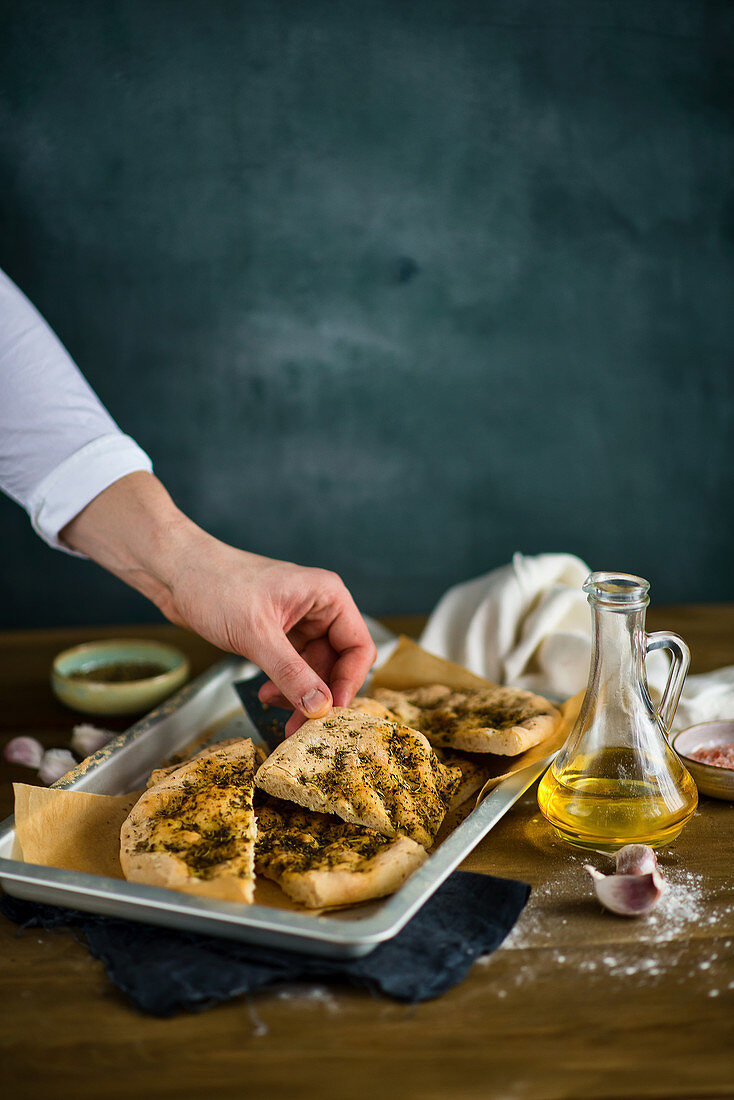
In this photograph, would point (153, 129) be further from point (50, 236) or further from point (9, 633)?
point (9, 633)

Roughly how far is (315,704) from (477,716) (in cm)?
29

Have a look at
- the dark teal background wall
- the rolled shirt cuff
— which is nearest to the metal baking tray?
the rolled shirt cuff

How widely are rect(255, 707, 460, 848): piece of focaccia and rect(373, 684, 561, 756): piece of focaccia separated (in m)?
0.08

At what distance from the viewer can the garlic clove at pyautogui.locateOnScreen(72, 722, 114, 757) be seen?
5.33 ft

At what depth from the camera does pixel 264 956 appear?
1.00m

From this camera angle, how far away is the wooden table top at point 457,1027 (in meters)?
0.86

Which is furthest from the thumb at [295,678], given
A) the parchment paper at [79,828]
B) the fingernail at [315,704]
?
the parchment paper at [79,828]

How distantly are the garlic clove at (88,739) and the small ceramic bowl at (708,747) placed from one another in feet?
3.15

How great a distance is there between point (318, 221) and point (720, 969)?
286 centimetres

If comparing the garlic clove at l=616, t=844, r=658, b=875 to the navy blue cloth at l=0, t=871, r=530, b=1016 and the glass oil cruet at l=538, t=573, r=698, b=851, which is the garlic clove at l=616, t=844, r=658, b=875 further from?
the navy blue cloth at l=0, t=871, r=530, b=1016

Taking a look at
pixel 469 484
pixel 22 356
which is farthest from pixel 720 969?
pixel 469 484

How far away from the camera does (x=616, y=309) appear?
3.46 metres

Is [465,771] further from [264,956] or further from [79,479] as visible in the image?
[79,479]

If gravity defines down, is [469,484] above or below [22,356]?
below
